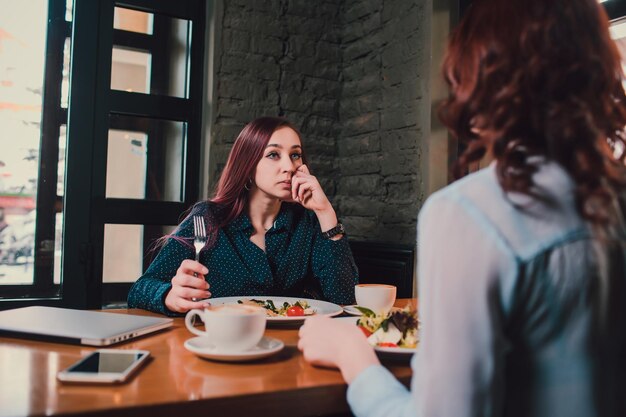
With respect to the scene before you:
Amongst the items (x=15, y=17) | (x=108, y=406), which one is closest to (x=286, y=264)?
(x=108, y=406)

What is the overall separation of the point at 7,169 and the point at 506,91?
2660 millimetres

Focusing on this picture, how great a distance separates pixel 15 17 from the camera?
8.86 feet

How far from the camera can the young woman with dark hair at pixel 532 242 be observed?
59cm

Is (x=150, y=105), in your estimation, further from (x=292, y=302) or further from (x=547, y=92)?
(x=547, y=92)

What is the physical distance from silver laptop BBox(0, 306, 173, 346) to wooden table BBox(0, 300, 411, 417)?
0.02 m

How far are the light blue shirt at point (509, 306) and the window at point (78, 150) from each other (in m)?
2.44

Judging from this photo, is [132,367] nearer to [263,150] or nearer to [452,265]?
[452,265]

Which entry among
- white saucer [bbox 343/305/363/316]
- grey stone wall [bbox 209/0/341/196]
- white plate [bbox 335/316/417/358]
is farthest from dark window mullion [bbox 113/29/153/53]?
white plate [bbox 335/316/417/358]

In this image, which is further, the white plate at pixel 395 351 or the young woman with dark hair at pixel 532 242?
the white plate at pixel 395 351

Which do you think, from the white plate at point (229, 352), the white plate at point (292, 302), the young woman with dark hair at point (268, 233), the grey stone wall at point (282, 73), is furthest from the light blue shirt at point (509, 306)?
the grey stone wall at point (282, 73)

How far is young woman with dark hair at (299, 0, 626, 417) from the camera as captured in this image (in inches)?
23.3

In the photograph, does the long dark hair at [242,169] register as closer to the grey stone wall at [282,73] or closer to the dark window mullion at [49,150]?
the grey stone wall at [282,73]

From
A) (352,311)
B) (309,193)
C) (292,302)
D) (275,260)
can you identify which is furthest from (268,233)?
(352,311)

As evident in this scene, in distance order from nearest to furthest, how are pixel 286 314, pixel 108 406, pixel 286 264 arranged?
pixel 108 406
pixel 286 314
pixel 286 264
